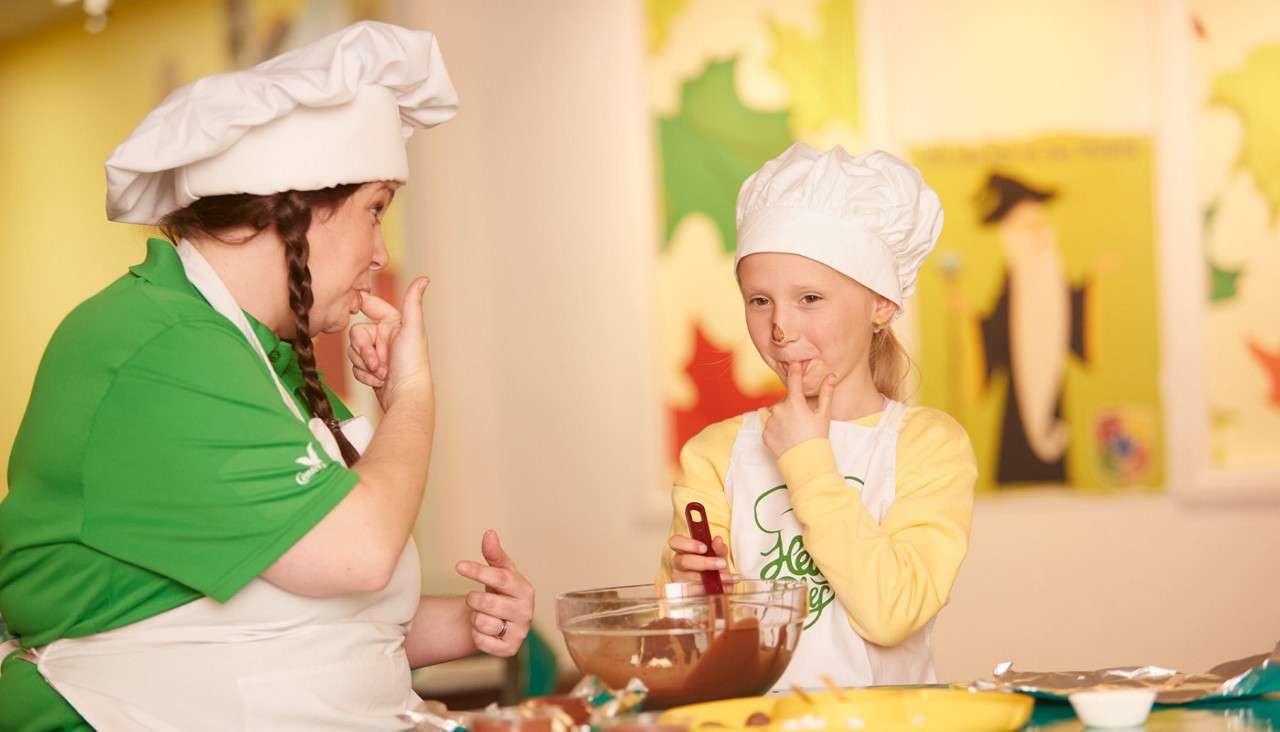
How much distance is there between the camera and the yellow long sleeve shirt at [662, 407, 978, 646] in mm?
1749

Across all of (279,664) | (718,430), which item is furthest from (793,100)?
(279,664)

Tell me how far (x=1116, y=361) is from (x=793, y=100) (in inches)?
48.2

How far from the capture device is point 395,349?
1779 mm

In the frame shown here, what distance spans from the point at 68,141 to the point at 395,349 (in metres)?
4.31

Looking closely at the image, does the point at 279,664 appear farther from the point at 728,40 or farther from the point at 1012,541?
the point at 728,40

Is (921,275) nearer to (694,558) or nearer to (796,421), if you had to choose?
(796,421)

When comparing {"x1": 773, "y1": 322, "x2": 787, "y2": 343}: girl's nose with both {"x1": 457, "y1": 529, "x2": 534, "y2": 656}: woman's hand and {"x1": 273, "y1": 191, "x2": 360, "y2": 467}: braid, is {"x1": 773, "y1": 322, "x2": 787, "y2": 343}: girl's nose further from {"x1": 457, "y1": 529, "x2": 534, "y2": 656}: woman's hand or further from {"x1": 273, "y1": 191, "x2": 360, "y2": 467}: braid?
{"x1": 273, "y1": 191, "x2": 360, "y2": 467}: braid

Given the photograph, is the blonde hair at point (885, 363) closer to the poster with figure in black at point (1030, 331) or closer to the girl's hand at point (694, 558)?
the girl's hand at point (694, 558)

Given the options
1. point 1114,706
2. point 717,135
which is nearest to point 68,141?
point 717,135

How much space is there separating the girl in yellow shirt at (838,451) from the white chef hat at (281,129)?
1.80 feet

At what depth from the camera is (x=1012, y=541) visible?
13.4ft

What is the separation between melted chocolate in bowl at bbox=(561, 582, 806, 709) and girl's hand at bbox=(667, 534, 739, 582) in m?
0.23

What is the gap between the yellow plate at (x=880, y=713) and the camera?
1253 millimetres

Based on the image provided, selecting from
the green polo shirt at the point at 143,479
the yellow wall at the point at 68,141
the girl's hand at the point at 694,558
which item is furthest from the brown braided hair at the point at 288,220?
the yellow wall at the point at 68,141
